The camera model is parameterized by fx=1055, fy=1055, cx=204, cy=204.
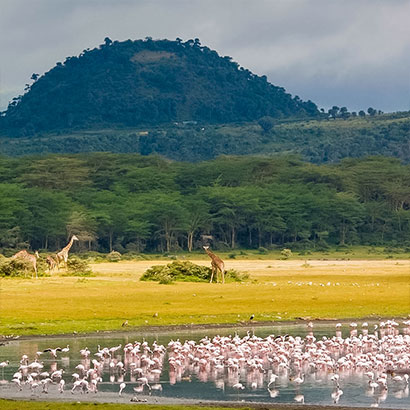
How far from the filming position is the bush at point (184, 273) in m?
50.5

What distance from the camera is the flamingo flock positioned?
21938mm

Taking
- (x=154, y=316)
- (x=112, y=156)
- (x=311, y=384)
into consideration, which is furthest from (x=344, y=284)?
(x=112, y=156)

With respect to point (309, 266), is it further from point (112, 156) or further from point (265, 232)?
point (112, 156)

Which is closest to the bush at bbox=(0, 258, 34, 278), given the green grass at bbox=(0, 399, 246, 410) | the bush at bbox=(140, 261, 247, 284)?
the bush at bbox=(140, 261, 247, 284)

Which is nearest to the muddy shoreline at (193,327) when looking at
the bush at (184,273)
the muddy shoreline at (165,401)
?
the muddy shoreline at (165,401)

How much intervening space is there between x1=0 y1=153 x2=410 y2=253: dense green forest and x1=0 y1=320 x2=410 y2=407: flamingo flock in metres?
60.8

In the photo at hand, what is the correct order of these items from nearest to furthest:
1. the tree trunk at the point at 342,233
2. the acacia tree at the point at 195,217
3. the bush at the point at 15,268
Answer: the bush at the point at 15,268, the acacia tree at the point at 195,217, the tree trunk at the point at 342,233

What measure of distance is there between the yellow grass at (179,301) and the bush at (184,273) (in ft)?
2.99

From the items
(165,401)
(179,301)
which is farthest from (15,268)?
(165,401)

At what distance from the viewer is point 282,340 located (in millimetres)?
27234

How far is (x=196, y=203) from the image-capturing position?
104 meters

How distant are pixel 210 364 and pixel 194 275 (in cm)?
2640

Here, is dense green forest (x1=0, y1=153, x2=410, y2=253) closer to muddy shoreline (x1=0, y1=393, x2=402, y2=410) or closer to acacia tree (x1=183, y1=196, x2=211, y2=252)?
acacia tree (x1=183, y1=196, x2=211, y2=252)

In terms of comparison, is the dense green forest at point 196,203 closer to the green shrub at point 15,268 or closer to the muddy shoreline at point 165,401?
the green shrub at point 15,268
